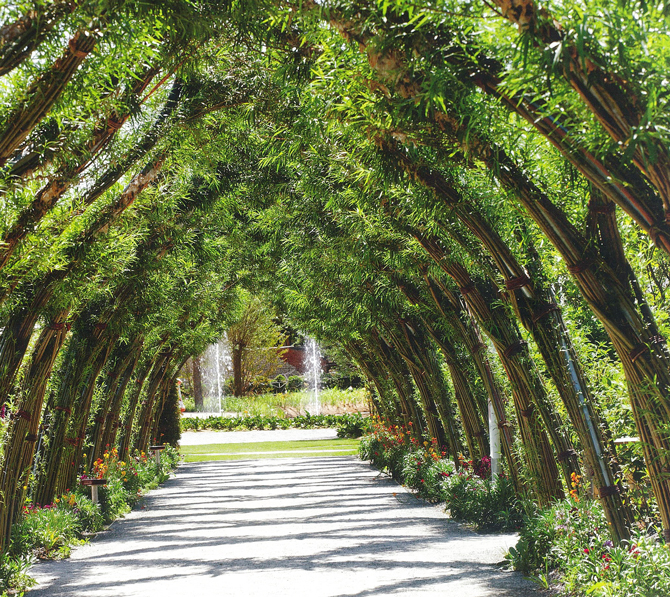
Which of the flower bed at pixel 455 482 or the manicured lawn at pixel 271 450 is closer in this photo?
the flower bed at pixel 455 482

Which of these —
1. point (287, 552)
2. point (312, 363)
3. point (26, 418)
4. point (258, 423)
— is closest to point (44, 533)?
point (26, 418)

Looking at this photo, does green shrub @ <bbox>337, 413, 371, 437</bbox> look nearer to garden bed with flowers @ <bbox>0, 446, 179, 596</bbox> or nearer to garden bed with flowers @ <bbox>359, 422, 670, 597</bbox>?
garden bed with flowers @ <bbox>0, 446, 179, 596</bbox>

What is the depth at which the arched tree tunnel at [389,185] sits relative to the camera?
213 cm

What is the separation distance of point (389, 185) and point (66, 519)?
16.2 ft

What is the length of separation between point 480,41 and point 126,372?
819cm

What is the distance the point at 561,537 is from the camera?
4332mm

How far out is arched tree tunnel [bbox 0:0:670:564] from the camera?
2131 millimetres

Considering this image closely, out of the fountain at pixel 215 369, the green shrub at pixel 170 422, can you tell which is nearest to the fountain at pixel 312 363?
the fountain at pixel 215 369

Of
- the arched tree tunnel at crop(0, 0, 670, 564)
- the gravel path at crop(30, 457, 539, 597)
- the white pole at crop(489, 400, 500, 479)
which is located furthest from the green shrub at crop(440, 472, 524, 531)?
the arched tree tunnel at crop(0, 0, 670, 564)

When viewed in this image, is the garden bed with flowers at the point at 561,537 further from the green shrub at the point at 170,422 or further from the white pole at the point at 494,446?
the green shrub at the point at 170,422

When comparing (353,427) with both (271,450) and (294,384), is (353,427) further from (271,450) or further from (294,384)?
(294,384)

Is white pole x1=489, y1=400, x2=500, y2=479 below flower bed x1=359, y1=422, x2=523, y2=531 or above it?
above

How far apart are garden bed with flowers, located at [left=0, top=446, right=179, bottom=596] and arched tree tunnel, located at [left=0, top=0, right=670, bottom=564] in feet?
0.80

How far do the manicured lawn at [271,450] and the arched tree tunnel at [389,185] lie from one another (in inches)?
384
